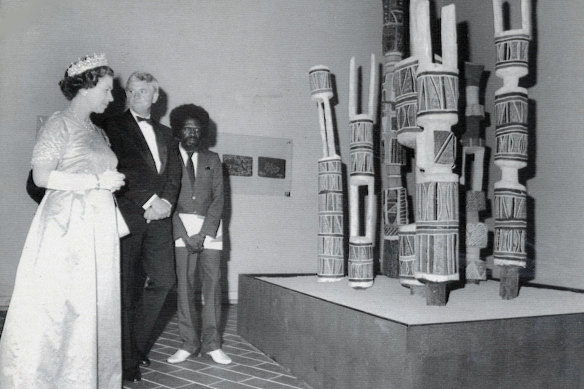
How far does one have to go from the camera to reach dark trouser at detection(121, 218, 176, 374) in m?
2.95

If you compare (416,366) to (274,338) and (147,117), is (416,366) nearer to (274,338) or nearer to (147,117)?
(274,338)

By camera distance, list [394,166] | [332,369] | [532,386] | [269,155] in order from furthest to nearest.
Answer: [269,155] → [394,166] → [332,369] → [532,386]

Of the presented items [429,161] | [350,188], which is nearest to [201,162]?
[350,188]

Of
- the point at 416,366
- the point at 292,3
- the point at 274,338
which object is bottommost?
the point at 274,338

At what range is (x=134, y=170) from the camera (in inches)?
121

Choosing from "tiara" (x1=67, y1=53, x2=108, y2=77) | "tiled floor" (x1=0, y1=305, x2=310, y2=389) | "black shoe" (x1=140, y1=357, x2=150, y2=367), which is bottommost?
"tiled floor" (x1=0, y1=305, x2=310, y2=389)

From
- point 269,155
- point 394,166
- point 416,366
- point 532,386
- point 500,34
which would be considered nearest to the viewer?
point 416,366

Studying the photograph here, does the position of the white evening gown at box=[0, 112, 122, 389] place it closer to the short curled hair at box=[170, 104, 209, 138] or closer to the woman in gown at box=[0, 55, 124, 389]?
the woman in gown at box=[0, 55, 124, 389]

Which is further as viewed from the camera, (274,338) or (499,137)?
(274,338)

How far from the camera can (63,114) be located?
2518mm

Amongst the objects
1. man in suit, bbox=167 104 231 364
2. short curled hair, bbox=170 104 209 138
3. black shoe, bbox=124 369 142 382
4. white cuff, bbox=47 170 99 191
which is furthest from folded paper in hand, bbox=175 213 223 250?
white cuff, bbox=47 170 99 191

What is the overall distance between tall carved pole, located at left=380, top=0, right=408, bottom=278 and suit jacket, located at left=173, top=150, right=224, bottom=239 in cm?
120

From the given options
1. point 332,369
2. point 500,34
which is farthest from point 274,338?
point 500,34

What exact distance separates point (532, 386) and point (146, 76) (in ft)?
8.99
